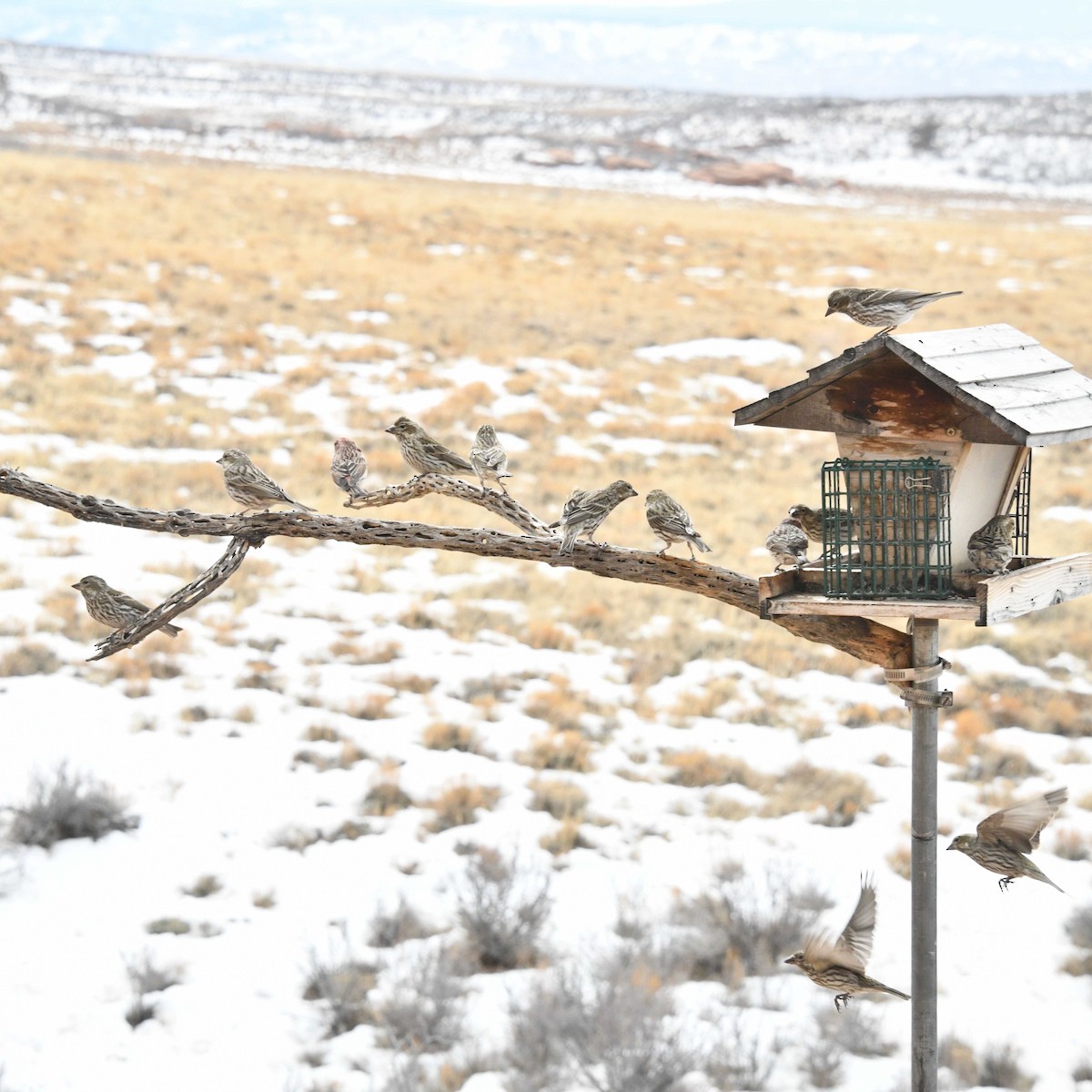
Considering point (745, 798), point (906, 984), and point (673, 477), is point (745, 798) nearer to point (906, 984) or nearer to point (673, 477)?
point (906, 984)

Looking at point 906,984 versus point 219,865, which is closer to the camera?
point 906,984

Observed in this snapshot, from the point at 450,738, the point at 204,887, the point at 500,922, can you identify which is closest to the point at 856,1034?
the point at 500,922

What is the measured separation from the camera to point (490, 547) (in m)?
4.38

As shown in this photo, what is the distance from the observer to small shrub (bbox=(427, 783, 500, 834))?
32.5 feet

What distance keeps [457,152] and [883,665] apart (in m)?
78.5

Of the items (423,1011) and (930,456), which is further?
(423,1011)

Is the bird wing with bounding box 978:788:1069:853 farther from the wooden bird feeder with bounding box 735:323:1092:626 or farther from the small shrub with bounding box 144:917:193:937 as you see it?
the small shrub with bounding box 144:917:193:937

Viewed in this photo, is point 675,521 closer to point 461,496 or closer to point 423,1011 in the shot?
point 461,496

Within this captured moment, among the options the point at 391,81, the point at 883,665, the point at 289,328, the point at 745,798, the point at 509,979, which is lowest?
the point at 509,979

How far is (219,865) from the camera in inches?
360

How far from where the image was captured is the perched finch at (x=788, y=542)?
4.79m

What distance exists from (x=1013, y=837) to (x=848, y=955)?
2.17ft

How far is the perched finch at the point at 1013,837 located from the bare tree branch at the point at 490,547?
1.93ft

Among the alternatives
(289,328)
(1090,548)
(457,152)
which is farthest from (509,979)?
(457,152)
